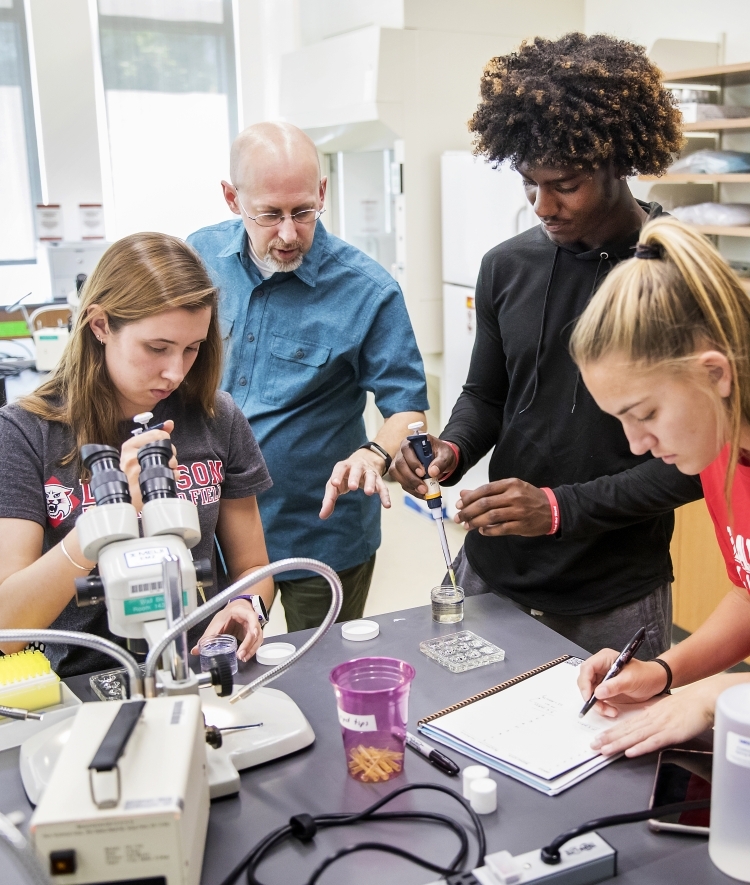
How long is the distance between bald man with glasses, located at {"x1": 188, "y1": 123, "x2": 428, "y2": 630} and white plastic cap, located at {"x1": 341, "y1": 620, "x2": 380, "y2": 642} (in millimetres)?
505

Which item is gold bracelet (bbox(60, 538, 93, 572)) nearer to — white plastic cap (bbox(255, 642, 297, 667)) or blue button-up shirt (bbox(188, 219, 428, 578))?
white plastic cap (bbox(255, 642, 297, 667))

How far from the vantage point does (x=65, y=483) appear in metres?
1.38

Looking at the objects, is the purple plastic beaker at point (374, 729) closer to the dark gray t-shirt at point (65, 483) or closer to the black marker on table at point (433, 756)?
the black marker on table at point (433, 756)

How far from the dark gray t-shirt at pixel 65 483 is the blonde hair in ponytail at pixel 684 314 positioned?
73 centimetres

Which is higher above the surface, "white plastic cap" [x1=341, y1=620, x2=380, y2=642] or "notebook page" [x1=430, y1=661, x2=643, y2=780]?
"notebook page" [x1=430, y1=661, x2=643, y2=780]

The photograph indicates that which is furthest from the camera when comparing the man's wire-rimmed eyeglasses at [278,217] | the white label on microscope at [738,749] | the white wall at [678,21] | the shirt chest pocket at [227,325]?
the white wall at [678,21]

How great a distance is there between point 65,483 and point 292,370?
67 centimetres

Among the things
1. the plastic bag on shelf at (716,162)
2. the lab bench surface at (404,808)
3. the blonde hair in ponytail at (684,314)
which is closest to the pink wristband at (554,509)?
the lab bench surface at (404,808)

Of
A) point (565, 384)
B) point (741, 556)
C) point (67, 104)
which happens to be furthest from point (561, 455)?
point (67, 104)

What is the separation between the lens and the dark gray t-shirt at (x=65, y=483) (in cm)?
134

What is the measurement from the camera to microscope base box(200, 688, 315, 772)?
1048mm

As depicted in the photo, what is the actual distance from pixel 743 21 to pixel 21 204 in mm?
3666

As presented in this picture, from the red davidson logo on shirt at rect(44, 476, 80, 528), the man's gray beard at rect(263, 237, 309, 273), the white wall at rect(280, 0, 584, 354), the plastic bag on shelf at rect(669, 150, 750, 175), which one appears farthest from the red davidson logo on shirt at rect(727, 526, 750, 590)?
the white wall at rect(280, 0, 584, 354)

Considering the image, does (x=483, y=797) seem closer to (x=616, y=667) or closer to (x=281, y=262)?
(x=616, y=667)
